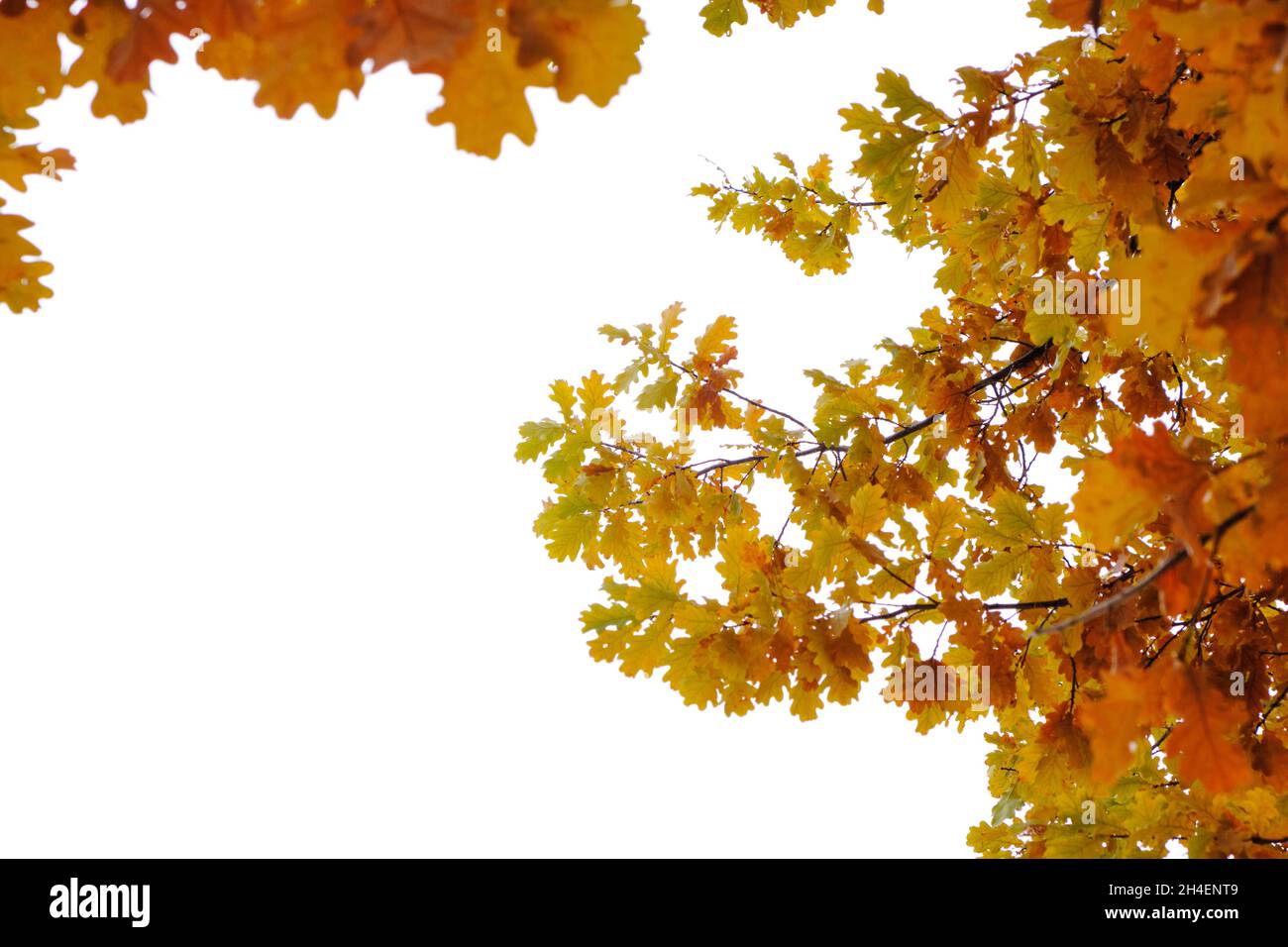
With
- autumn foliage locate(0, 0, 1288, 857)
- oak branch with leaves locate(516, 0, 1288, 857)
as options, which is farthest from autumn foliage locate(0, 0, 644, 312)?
oak branch with leaves locate(516, 0, 1288, 857)

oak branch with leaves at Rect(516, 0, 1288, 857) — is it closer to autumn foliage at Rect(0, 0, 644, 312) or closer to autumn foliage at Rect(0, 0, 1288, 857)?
autumn foliage at Rect(0, 0, 1288, 857)

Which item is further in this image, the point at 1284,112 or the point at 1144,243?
the point at 1144,243

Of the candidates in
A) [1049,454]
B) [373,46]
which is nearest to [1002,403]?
[1049,454]

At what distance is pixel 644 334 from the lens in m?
4.30

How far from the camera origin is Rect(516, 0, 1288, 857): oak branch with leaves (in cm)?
126

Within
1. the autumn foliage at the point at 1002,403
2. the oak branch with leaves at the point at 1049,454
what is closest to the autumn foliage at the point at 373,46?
the autumn foliage at the point at 1002,403

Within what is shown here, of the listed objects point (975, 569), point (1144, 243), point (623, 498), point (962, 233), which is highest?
point (962, 233)

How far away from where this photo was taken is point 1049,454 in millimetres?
4047

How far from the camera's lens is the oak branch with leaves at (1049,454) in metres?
1.26

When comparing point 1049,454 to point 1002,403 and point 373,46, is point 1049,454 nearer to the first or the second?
point 1002,403
